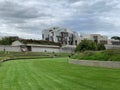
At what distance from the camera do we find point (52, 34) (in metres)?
166

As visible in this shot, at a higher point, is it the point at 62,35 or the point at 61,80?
the point at 62,35

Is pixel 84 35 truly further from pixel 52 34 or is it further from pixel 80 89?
pixel 80 89

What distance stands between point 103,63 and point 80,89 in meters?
17.0

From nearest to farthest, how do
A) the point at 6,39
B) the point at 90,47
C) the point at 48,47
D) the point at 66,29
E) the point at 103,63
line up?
the point at 103,63 < the point at 90,47 < the point at 48,47 < the point at 6,39 < the point at 66,29

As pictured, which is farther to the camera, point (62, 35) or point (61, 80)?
point (62, 35)

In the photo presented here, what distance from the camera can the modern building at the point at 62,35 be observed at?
159500 mm

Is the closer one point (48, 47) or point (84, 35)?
point (48, 47)

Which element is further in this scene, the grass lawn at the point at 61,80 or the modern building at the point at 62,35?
the modern building at the point at 62,35

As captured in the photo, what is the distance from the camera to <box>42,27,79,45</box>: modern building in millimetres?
159500

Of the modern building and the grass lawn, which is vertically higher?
the modern building

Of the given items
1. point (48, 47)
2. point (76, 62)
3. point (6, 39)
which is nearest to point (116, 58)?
point (76, 62)

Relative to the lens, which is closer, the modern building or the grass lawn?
the grass lawn

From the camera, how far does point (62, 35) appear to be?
160750 mm

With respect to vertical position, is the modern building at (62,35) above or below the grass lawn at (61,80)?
above
